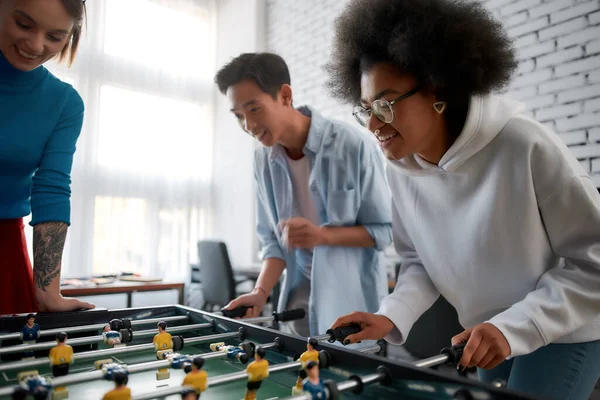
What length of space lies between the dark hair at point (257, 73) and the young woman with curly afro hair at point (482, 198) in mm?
522

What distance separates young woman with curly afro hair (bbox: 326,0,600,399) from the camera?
91cm

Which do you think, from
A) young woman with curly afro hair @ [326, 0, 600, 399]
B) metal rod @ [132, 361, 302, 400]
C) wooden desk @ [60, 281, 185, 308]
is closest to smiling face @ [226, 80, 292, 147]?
young woman with curly afro hair @ [326, 0, 600, 399]

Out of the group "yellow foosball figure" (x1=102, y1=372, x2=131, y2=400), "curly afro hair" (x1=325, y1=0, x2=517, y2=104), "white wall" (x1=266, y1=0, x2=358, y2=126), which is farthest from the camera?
"white wall" (x1=266, y1=0, x2=358, y2=126)

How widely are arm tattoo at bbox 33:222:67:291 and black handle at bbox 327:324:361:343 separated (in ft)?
2.70

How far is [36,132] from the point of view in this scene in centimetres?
129

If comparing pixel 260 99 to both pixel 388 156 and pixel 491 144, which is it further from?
pixel 491 144

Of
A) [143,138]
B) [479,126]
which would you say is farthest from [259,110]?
[143,138]

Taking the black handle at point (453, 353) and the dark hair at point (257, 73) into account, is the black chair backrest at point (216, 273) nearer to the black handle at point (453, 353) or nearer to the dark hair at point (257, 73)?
the dark hair at point (257, 73)

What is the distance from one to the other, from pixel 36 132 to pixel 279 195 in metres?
0.88

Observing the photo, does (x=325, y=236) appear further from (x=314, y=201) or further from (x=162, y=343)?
(x=162, y=343)

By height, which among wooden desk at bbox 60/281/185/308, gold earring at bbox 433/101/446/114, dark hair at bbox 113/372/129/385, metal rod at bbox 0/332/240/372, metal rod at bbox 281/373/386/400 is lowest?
wooden desk at bbox 60/281/185/308

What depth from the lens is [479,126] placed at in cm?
100

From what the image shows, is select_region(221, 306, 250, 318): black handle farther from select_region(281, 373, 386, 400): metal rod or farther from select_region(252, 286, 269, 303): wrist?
select_region(281, 373, 386, 400): metal rod

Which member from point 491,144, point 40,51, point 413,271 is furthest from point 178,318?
point 491,144
